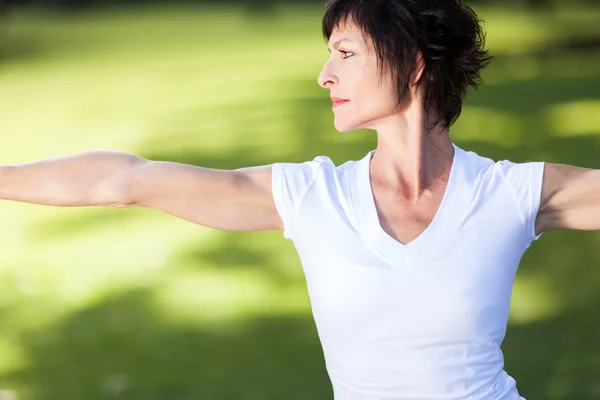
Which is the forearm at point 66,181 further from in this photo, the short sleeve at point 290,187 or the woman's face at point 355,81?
the woman's face at point 355,81

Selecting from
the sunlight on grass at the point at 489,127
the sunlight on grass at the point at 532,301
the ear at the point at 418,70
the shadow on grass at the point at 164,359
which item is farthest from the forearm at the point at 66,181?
the sunlight on grass at the point at 489,127

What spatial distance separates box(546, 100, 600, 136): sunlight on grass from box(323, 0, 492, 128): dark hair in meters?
5.89

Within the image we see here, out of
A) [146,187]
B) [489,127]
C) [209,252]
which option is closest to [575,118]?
[489,127]

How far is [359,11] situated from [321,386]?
217cm

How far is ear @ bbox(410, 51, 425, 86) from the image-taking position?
213cm

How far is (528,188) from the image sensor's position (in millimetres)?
2043

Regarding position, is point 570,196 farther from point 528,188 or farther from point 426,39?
point 426,39

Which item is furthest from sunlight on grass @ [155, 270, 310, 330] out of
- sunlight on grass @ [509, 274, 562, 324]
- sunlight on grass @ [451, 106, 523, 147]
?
sunlight on grass @ [451, 106, 523, 147]

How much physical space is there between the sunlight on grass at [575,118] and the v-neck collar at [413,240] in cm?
606

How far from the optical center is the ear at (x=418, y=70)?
2133mm

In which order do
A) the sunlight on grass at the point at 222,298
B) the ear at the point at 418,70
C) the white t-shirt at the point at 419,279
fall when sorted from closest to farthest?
1. the white t-shirt at the point at 419,279
2. the ear at the point at 418,70
3. the sunlight on grass at the point at 222,298

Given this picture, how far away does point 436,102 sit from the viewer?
219 centimetres

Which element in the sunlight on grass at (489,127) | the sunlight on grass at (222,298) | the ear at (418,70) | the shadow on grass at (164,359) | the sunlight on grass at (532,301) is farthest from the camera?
the sunlight on grass at (489,127)

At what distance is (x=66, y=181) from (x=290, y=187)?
1.43 ft
